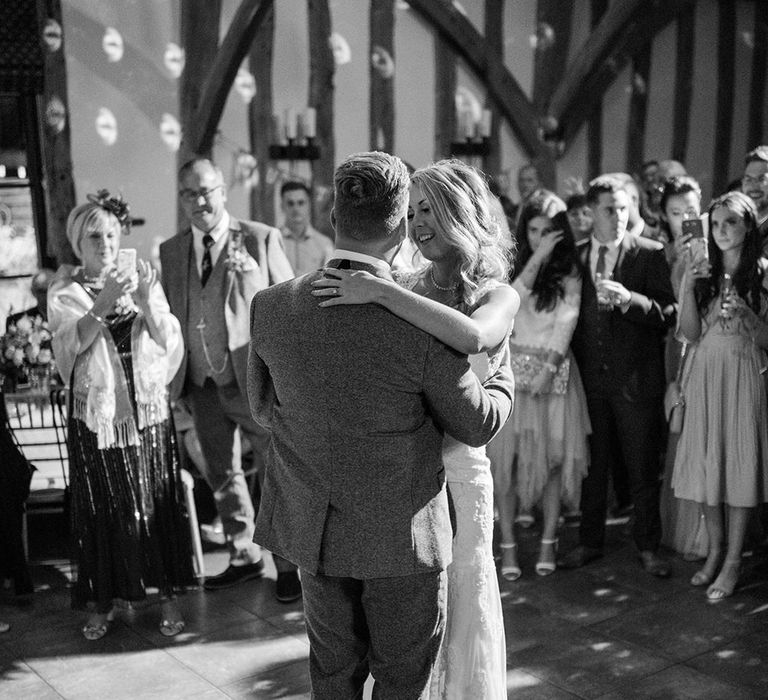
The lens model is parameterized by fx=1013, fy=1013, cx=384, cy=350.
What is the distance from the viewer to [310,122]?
6.91m

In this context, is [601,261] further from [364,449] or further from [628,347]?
[364,449]

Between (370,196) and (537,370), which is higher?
(370,196)

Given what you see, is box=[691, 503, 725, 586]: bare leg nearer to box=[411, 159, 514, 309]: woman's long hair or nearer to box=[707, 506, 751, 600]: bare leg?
box=[707, 506, 751, 600]: bare leg

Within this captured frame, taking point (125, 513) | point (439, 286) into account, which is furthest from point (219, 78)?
point (439, 286)

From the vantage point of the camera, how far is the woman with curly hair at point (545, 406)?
4125 millimetres

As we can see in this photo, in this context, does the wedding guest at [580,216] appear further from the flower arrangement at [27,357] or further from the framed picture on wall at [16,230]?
the framed picture on wall at [16,230]

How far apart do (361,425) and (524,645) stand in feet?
5.90

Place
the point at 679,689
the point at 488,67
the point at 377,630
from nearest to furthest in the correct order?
the point at 377,630 → the point at 679,689 → the point at 488,67

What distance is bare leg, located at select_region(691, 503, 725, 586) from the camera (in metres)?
4.01

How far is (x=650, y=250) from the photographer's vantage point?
4109 mm

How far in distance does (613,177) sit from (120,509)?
7.61 feet

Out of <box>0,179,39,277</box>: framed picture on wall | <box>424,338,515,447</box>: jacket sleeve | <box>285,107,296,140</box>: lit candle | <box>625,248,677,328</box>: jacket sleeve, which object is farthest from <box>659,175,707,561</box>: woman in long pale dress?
<box>0,179,39,277</box>: framed picture on wall

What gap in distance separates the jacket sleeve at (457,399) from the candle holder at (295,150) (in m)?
4.97

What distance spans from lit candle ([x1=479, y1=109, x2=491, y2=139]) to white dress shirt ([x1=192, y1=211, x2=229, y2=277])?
3.72 metres
